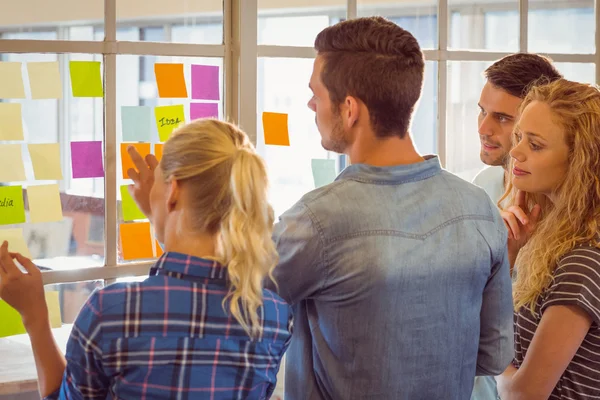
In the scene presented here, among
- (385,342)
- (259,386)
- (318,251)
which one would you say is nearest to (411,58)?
(318,251)

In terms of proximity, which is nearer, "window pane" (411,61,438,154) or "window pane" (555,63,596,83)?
"window pane" (411,61,438,154)

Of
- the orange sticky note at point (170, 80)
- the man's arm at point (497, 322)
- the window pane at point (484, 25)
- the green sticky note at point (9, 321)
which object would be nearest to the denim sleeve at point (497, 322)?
the man's arm at point (497, 322)

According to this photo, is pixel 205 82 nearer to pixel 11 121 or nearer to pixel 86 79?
pixel 86 79

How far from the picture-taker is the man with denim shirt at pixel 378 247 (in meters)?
1.38

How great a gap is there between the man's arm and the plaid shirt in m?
0.51

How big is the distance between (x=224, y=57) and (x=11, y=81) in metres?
0.63

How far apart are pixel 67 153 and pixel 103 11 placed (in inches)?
15.8

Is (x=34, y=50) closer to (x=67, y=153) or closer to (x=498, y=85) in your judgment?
(x=67, y=153)

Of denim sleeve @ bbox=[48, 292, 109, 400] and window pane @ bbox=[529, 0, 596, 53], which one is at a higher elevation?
window pane @ bbox=[529, 0, 596, 53]

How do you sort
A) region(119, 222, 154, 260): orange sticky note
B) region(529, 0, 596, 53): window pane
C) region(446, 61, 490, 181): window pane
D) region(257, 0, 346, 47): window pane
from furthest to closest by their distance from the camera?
region(529, 0, 596, 53): window pane
region(446, 61, 490, 181): window pane
region(257, 0, 346, 47): window pane
region(119, 222, 154, 260): orange sticky note

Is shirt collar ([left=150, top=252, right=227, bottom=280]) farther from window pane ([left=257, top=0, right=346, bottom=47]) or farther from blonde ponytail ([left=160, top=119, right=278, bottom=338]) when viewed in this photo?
window pane ([left=257, top=0, right=346, bottom=47])

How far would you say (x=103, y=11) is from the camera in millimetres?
2072

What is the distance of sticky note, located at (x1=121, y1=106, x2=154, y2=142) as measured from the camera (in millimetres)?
2111

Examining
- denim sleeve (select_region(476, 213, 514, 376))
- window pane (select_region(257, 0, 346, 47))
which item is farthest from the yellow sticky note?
denim sleeve (select_region(476, 213, 514, 376))
